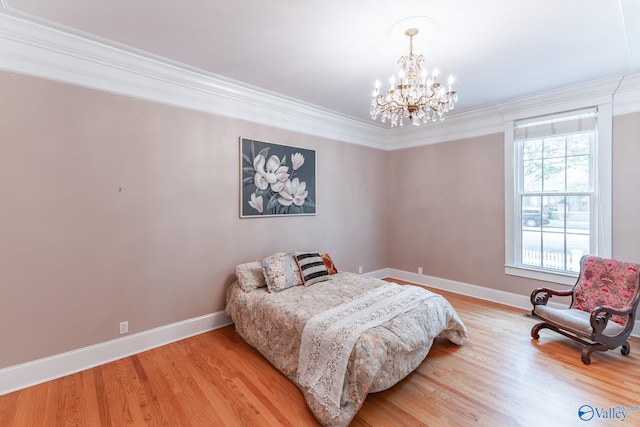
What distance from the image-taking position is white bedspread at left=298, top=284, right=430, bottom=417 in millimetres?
1987

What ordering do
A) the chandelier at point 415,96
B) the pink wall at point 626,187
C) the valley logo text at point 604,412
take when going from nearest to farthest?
→ the valley logo text at point 604,412 < the chandelier at point 415,96 < the pink wall at point 626,187

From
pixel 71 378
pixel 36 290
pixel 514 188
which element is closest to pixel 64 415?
pixel 71 378

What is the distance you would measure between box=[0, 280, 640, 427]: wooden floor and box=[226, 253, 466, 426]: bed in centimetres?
16

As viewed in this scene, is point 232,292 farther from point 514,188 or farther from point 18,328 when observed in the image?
point 514,188

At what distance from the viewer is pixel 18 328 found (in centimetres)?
231

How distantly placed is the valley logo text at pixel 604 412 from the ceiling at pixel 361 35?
288 cm

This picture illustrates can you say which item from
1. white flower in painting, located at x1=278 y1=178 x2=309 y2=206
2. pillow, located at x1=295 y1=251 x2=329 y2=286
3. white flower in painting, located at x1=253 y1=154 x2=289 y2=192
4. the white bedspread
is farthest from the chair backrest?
white flower in painting, located at x1=253 y1=154 x2=289 y2=192

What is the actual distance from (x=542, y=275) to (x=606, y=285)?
815 millimetres

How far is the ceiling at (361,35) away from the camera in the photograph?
2.04 m

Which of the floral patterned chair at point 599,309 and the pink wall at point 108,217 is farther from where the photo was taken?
the floral patterned chair at point 599,309

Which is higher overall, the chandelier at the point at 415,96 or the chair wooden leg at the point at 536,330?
the chandelier at the point at 415,96

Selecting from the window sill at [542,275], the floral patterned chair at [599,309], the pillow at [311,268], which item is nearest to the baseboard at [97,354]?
the pillow at [311,268]

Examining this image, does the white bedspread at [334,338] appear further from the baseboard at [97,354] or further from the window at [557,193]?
the window at [557,193]

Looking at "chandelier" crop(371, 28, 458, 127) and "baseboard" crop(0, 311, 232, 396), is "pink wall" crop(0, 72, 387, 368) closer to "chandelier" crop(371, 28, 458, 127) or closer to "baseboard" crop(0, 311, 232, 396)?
"baseboard" crop(0, 311, 232, 396)
